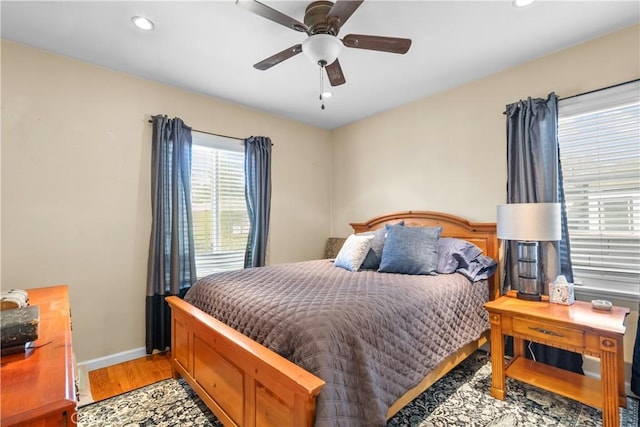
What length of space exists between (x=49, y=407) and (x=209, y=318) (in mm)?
1145

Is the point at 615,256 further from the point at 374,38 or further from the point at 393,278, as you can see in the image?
the point at 374,38

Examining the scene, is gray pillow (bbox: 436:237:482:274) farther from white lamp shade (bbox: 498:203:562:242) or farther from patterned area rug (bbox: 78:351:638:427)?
patterned area rug (bbox: 78:351:638:427)

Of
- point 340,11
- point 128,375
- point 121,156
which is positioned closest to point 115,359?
point 128,375

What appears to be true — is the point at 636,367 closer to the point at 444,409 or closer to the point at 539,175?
the point at 444,409

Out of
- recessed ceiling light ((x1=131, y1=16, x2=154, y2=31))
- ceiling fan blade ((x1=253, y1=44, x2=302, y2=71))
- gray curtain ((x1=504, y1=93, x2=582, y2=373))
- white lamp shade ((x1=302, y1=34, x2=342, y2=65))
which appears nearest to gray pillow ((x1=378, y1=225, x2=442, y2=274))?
gray curtain ((x1=504, y1=93, x2=582, y2=373))

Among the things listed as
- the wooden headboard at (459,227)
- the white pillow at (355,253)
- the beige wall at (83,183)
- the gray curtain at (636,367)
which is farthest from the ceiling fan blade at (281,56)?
the gray curtain at (636,367)

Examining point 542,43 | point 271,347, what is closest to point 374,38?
point 542,43

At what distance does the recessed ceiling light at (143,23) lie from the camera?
2039 millimetres

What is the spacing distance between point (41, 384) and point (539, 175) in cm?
320

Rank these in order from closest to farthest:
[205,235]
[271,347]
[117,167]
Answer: [271,347], [117,167], [205,235]

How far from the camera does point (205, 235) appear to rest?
3340mm

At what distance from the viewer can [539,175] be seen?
2.47 metres

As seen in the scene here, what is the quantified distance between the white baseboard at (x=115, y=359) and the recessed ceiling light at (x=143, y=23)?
275 centimetres

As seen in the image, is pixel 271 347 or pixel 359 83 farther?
pixel 359 83
